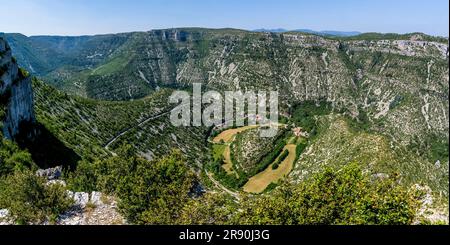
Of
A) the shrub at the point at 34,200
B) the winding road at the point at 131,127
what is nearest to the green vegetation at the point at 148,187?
the shrub at the point at 34,200

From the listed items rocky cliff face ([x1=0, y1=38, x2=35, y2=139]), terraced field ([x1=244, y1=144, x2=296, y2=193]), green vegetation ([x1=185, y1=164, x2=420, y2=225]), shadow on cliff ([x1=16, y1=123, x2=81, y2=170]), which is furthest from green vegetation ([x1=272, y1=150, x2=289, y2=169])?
green vegetation ([x1=185, y1=164, x2=420, y2=225])

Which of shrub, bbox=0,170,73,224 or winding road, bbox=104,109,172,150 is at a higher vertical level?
shrub, bbox=0,170,73,224

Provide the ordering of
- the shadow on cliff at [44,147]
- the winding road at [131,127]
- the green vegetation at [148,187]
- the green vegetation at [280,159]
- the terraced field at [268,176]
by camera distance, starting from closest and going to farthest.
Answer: the green vegetation at [148,187]
the shadow on cliff at [44,147]
the winding road at [131,127]
the terraced field at [268,176]
the green vegetation at [280,159]

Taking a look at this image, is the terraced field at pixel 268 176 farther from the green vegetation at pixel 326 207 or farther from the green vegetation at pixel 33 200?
the green vegetation at pixel 33 200

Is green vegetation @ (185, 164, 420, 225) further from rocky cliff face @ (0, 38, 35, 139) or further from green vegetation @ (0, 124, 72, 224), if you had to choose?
rocky cliff face @ (0, 38, 35, 139)

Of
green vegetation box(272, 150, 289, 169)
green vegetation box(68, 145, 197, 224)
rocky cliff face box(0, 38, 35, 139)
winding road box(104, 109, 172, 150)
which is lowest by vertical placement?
green vegetation box(272, 150, 289, 169)
